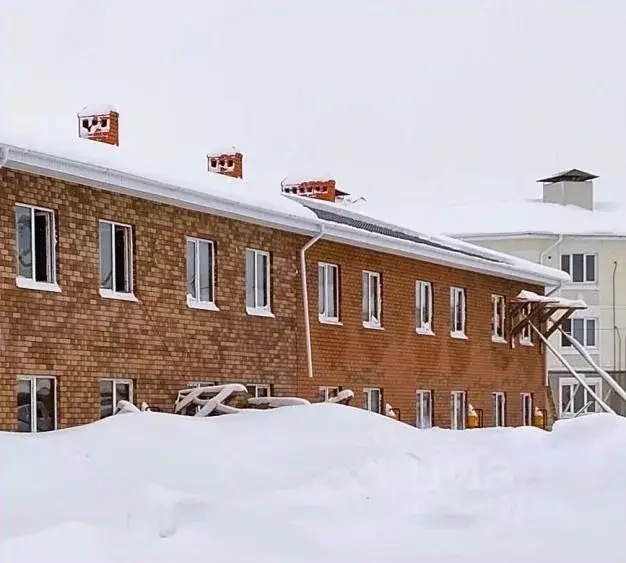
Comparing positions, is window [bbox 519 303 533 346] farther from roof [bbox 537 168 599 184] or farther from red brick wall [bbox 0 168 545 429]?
roof [bbox 537 168 599 184]

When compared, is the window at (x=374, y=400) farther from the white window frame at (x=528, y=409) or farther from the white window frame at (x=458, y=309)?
→ the white window frame at (x=528, y=409)

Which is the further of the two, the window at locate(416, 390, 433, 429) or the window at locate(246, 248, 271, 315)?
the window at locate(416, 390, 433, 429)

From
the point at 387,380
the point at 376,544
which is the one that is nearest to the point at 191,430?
the point at 376,544

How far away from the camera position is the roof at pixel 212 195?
14258mm

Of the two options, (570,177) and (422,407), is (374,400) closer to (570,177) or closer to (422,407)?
(422,407)

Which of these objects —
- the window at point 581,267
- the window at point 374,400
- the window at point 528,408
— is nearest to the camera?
the window at point 374,400

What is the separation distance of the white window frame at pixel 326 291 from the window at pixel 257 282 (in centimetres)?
141

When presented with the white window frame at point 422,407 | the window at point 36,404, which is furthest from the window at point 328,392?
the window at point 36,404

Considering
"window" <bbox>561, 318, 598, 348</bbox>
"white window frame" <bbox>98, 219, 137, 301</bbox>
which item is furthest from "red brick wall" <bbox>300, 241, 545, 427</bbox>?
"window" <bbox>561, 318, 598, 348</bbox>

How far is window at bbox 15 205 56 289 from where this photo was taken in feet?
47.7

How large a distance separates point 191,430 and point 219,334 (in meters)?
4.33

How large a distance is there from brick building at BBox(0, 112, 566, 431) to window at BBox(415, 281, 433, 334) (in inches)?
1.6

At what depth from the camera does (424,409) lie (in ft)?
77.0

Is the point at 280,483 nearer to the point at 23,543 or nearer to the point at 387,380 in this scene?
the point at 23,543
